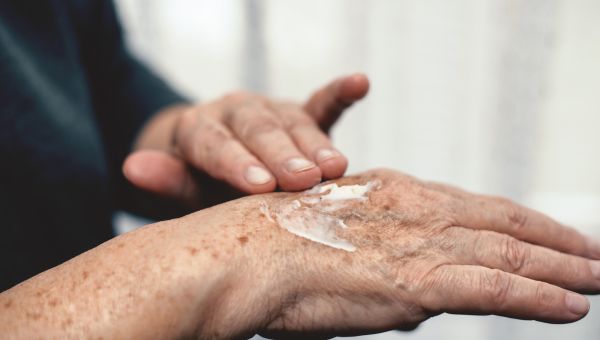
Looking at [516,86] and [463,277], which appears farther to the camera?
[516,86]

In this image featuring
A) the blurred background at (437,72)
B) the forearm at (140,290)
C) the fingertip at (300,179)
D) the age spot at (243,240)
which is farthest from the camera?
the blurred background at (437,72)

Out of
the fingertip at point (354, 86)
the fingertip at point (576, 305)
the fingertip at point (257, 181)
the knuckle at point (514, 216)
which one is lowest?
the fingertip at point (576, 305)

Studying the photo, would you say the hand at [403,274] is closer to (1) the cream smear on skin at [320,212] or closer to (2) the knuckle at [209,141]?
(1) the cream smear on skin at [320,212]

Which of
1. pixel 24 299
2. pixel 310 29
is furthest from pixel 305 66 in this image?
pixel 24 299

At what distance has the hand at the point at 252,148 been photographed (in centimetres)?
80

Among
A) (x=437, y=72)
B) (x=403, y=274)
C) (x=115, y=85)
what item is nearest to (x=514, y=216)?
(x=403, y=274)

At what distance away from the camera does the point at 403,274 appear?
26.2 inches

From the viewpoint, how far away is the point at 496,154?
1.75 meters

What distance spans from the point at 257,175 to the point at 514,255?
0.43m

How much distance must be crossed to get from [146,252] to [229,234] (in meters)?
0.11

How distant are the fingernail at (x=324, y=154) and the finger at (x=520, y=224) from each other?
23 centimetres

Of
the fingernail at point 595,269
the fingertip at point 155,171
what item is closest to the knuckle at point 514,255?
the fingernail at point 595,269

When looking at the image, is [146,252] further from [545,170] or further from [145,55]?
[545,170]

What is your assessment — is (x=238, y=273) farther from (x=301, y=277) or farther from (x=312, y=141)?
(x=312, y=141)
